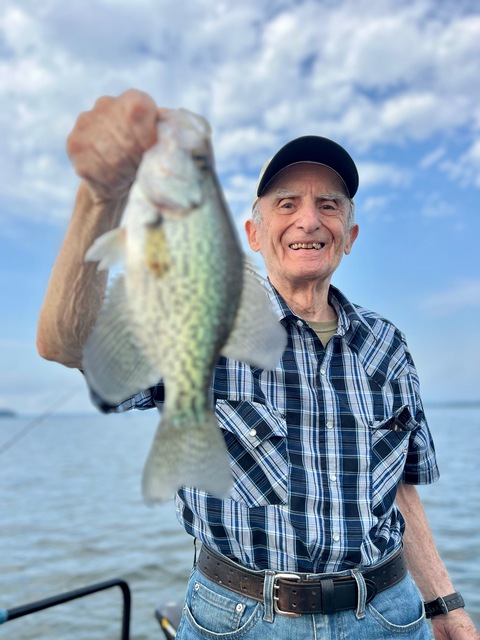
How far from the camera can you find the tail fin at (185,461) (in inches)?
56.3

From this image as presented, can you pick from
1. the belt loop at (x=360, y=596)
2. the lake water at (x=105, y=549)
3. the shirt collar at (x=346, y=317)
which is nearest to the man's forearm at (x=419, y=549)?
the belt loop at (x=360, y=596)

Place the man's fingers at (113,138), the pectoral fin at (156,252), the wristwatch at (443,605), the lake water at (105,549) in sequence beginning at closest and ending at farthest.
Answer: the pectoral fin at (156,252)
the man's fingers at (113,138)
the wristwatch at (443,605)
the lake water at (105,549)

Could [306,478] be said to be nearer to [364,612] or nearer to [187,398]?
[364,612]

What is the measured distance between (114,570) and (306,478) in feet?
26.2

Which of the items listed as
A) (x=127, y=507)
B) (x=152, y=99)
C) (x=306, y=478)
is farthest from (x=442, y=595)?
(x=127, y=507)

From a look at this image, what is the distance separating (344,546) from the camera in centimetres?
259

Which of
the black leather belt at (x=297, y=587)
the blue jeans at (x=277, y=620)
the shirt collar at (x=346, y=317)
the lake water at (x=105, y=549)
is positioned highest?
the shirt collar at (x=346, y=317)

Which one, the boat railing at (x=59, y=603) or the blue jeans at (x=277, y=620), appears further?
the boat railing at (x=59, y=603)

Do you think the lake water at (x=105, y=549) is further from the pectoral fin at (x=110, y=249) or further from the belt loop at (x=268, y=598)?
the pectoral fin at (x=110, y=249)

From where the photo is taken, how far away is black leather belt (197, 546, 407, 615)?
8.28 ft

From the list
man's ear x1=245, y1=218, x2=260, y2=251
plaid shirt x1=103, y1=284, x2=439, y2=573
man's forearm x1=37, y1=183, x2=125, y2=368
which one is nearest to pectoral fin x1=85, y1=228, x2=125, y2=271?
man's forearm x1=37, y1=183, x2=125, y2=368

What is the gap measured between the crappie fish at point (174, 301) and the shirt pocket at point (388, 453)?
5.05 ft

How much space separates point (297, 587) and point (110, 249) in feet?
5.90

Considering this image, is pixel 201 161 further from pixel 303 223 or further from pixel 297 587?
pixel 297 587
